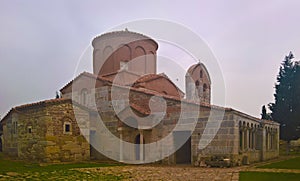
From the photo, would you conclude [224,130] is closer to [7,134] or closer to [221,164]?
[221,164]

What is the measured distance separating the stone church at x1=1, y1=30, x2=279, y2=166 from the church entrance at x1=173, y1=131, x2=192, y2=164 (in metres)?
0.06

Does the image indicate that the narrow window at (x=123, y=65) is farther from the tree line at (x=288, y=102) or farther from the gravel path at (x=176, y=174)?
the tree line at (x=288, y=102)

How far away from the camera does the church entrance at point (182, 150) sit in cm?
1702

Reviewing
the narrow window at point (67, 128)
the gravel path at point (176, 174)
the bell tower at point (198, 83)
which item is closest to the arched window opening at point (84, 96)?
the narrow window at point (67, 128)

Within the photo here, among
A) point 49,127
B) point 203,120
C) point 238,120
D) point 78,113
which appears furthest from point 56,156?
point 238,120

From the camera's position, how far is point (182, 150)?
18156mm

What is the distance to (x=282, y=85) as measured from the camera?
27000 millimetres

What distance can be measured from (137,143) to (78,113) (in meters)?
4.24

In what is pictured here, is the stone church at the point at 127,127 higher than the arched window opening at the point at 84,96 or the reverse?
the reverse

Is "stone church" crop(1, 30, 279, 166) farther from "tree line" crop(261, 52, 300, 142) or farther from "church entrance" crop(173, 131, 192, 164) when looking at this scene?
"tree line" crop(261, 52, 300, 142)

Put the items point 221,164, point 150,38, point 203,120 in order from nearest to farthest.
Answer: point 221,164, point 203,120, point 150,38

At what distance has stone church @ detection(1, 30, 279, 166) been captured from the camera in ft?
49.3

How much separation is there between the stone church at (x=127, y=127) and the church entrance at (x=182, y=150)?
0.19 ft

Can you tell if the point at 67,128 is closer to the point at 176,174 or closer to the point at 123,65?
the point at 123,65
